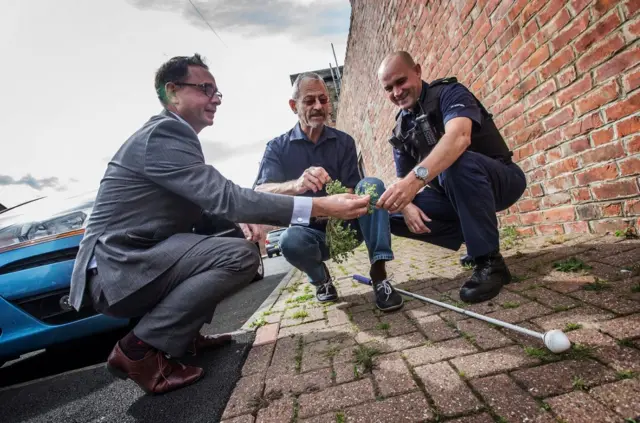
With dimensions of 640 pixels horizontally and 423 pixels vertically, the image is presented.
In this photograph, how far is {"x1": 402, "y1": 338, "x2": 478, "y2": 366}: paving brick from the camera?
1.34 m

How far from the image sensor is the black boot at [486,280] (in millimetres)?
1829

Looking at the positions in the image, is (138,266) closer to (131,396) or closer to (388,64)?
(131,396)

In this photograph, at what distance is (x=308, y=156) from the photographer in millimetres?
3047

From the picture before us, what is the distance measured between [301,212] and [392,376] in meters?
0.93

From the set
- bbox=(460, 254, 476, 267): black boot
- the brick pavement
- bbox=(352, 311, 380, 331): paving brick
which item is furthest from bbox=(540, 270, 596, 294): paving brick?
bbox=(352, 311, 380, 331): paving brick

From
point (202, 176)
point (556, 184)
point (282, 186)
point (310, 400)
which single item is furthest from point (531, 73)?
point (310, 400)

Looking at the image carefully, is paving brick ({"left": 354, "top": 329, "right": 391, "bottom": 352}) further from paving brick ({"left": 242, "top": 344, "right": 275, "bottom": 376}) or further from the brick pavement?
paving brick ({"left": 242, "top": 344, "right": 275, "bottom": 376})

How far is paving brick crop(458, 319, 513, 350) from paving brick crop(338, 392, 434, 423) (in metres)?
0.43

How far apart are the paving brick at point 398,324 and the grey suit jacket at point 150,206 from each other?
32.1 inches

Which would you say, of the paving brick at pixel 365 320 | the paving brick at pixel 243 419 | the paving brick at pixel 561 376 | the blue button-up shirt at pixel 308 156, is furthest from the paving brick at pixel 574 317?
the blue button-up shirt at pixel 308 156

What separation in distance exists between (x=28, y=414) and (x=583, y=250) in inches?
134

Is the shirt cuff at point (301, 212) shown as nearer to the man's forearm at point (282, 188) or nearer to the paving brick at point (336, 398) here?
the man's forearm at point (282, 188)

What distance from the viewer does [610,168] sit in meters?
2.08

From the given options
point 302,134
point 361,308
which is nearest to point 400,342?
point 361,308
